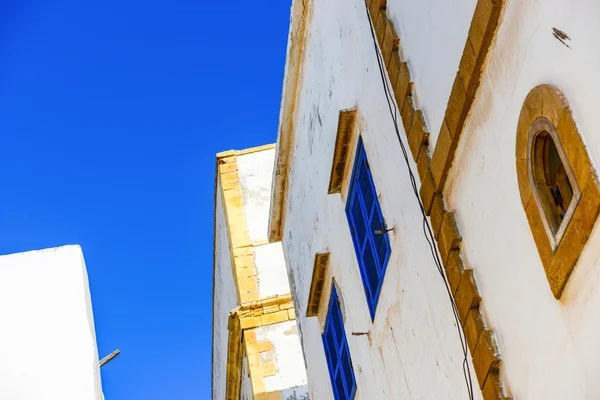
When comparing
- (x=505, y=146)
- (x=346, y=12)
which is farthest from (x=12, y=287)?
(x=505, y=146)

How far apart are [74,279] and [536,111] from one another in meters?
10.8

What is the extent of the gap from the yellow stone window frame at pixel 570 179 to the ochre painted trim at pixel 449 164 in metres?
0.69

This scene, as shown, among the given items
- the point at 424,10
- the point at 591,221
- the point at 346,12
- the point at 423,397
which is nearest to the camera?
the point at 591,221

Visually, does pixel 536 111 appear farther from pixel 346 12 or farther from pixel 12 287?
pixel 12 287

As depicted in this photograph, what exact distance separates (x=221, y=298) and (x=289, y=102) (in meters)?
11.7

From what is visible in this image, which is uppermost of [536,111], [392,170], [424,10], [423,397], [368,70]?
[368,70]

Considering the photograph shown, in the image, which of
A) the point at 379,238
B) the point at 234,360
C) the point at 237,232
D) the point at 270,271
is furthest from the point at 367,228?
the point at 234,360

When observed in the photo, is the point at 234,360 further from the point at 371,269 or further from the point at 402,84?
the point at 402,84

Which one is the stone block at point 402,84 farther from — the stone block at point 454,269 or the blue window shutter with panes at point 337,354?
the blue window shutter with panes at point 337,354

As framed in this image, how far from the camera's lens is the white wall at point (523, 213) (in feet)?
15.1

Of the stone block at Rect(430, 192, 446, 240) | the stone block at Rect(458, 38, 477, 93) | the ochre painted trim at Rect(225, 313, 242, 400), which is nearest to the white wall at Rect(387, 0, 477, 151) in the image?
the stone block at Rect(458, 38, 477, 93)

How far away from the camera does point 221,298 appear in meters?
22.2

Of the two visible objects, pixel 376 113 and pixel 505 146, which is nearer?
pixel 505 146

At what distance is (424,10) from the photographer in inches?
263
